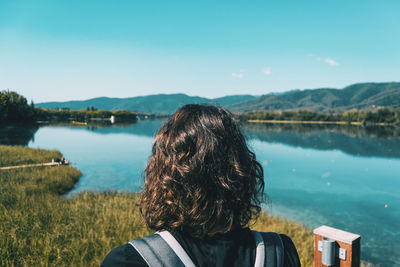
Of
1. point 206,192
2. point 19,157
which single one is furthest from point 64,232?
point 19,157

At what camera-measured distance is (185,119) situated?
129 centimetres

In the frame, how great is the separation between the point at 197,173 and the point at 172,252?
380 millimetres

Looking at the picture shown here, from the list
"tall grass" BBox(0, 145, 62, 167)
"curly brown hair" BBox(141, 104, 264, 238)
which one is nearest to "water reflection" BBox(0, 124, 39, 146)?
"tall grass" BBox(0, 145, 62, 167)

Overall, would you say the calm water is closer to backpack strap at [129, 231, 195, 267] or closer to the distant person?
the distant person

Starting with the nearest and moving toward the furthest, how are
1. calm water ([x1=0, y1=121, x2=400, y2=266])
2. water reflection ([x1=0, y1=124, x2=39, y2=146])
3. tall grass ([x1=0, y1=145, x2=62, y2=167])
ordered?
1. calm water ([x1=0, y1=121, x2=400, y2=266])
2. tall grass ([x1=0, y1=145, x2=62, y2=167])
3. water reflection ([x1=0, y1=124, x2=39, y2=146])

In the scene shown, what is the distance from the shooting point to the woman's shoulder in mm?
1003

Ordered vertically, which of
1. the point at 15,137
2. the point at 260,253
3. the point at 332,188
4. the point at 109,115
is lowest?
the point at 332,188

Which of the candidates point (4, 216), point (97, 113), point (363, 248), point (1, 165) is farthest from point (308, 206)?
point (97, 113)

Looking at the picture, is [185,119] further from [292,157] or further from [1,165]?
[292,157]

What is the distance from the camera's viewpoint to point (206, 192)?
131 cm

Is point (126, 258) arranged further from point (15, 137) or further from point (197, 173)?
point (15, 137)

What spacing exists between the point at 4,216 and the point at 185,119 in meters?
6.36

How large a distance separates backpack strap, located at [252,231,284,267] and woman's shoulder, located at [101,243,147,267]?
0.48 meters

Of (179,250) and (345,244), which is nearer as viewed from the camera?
(179,250)
